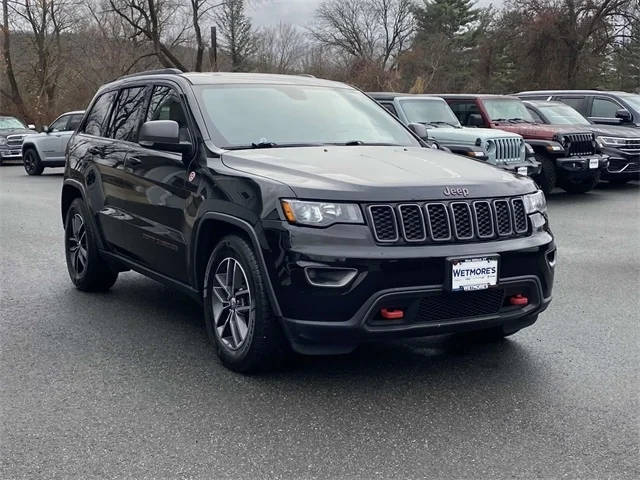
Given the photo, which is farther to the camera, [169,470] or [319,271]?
[319,271]

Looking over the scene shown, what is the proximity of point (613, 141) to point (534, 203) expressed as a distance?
37.8 feet

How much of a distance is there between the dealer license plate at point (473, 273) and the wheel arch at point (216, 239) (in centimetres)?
95

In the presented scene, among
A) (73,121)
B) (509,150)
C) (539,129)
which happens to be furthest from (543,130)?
(73,121)

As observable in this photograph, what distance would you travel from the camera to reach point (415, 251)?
159 inches

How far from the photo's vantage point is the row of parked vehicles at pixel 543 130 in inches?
520

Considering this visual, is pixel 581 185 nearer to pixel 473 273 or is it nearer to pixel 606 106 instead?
pixel 606 106

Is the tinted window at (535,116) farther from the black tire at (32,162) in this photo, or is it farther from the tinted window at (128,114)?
the black tire at (32,162)

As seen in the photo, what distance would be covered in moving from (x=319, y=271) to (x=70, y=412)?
1504 mm

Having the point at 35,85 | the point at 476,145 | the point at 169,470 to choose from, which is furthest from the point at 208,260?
the point at 35,85

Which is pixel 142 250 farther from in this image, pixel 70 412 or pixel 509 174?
pixel 509 174

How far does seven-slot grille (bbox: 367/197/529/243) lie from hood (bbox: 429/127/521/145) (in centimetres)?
869

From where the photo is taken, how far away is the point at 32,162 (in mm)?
22094

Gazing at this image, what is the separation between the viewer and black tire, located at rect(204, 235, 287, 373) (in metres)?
4.32

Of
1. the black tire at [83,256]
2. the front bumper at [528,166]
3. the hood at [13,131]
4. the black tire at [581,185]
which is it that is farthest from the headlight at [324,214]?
the hood at [13,131]
